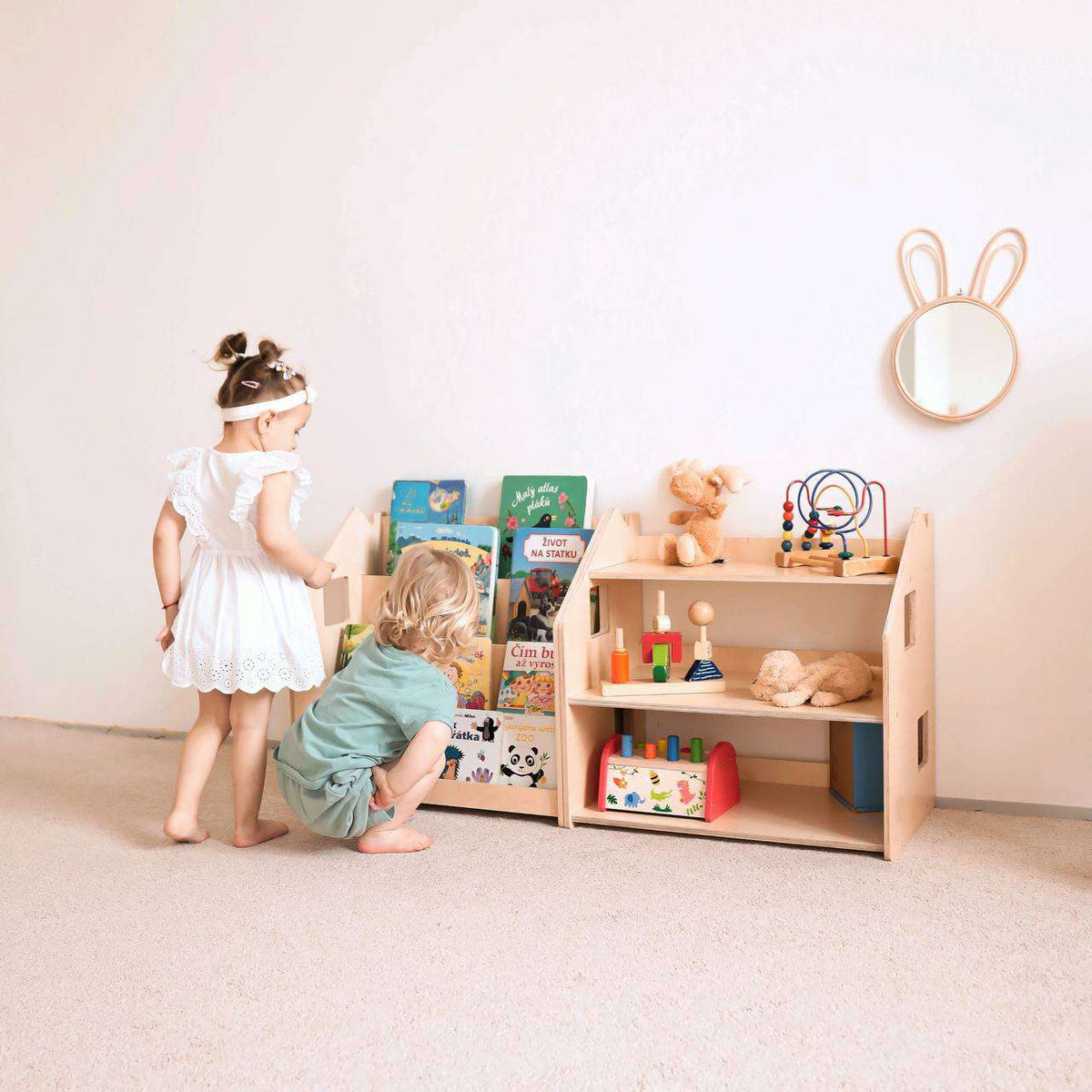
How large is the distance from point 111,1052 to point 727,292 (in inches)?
76.0

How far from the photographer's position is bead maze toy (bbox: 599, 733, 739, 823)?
2.21m

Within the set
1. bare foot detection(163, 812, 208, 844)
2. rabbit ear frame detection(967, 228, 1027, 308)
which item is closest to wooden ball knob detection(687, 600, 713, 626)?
rabbit ear frame detection(967, 228, 1027, 308)

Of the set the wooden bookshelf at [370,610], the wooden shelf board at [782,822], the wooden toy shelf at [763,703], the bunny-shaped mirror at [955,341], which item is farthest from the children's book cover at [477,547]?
the bunny-shaped mirror at [955,341]

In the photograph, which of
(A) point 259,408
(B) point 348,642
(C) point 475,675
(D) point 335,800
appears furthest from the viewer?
(B) point 348,642

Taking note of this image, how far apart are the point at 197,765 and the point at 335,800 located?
14.5 inches

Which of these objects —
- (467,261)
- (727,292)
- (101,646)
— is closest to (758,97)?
(727,292)

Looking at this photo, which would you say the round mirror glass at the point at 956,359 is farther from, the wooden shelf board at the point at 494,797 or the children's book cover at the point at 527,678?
the wooden shelf board at the point at 494,797

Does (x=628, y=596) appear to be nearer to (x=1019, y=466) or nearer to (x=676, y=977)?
(x=1019, y=466)

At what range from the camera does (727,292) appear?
2.46 metres

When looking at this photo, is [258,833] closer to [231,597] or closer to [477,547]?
[231,597]

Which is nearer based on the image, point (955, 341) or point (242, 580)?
point (242, 580)

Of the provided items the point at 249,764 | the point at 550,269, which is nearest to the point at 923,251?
the point at 550,269

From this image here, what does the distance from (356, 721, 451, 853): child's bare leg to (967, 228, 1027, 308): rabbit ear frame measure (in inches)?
57.1

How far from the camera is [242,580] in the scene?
7.07ft
